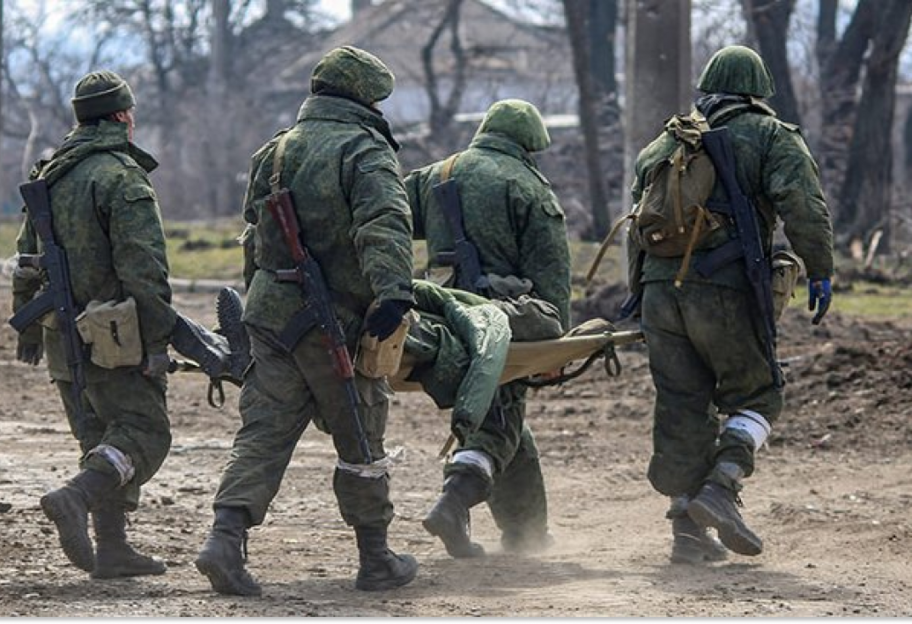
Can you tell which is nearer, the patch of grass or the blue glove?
the blue glove

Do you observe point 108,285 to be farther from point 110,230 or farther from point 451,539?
point 451,539

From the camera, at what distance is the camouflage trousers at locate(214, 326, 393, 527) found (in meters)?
8.02

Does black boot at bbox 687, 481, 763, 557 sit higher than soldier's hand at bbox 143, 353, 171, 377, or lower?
lower

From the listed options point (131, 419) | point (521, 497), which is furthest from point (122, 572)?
point (521, 497)

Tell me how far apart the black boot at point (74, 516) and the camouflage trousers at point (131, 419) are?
151 mm

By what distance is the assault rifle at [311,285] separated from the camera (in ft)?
26.0

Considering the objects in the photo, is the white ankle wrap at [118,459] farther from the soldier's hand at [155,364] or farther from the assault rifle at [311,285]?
the assault rifle at [311,285]

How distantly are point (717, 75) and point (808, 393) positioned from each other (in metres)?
4.71

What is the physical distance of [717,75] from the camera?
30.1 feet

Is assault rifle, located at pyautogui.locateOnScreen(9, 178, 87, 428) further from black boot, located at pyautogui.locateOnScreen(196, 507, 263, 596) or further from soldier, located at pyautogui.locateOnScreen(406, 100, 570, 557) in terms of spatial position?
soldier, located at pyautogui.locateOnScreen(406, 100, 570, 557)

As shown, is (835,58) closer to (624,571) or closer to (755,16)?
(755,16)

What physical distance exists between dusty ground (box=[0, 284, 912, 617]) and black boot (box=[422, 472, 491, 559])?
0.39 ft

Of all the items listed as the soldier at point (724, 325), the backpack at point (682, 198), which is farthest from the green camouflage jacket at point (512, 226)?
the backpack at point (682, 198)

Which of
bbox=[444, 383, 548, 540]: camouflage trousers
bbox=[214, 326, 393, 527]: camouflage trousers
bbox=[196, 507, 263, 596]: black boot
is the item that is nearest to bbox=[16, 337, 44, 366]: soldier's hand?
bbox=[214, 326, 393, 527]: camouflage trousers
